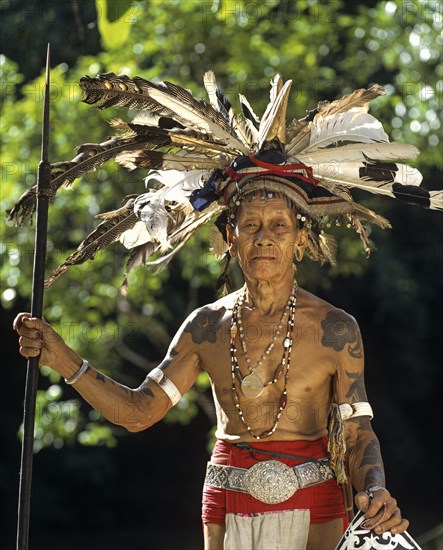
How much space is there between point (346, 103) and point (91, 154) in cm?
93

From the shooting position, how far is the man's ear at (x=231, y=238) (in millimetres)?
4062

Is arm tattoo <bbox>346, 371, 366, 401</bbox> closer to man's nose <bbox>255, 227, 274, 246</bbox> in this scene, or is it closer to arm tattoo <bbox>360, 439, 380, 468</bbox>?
arm tattoo <bbox>360, 439, 380, 468</bbox>

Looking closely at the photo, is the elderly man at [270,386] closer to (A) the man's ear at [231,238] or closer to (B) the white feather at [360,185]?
(A) the man's ear at [231,238]

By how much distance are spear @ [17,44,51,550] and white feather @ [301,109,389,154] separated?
929 mm

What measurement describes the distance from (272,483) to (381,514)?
0.47 meters

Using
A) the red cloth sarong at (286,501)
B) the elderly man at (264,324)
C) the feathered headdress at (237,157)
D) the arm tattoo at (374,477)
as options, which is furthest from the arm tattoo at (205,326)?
the arm tattoo at (374,477)

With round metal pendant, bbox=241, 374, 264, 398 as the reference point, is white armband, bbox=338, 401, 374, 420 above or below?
below

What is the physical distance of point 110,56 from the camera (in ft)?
24.3

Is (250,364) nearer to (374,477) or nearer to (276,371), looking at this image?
(276,371)

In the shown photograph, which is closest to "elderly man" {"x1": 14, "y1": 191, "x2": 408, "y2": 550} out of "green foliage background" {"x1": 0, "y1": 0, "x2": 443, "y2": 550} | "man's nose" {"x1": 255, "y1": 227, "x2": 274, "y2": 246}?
"man's nose" {"x1": 255, "y1": 227, "x2": 274, "y2": 246}

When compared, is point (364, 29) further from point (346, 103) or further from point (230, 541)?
point (230, 541)

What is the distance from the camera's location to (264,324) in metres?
4.06

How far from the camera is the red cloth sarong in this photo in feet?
12.8

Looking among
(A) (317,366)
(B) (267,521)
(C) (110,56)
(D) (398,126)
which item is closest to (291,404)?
(A) (317,366)
